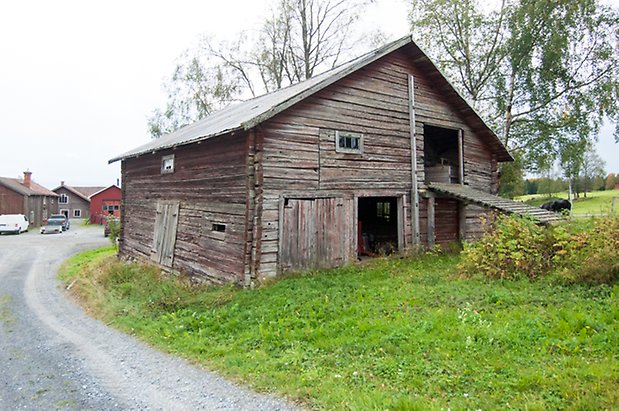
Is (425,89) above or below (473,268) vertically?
above

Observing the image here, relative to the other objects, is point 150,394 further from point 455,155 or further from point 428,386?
point 455,155

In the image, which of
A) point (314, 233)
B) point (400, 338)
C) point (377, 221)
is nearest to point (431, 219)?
point (377, 221)

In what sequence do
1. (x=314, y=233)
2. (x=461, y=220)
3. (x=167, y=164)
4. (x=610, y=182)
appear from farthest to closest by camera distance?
(x=610, y=182) → (x=461, y=220) → (x=167, y=164) → (x=314, y=233)

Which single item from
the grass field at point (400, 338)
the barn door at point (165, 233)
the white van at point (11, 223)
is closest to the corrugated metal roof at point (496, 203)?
the grass field at point (400, 338)

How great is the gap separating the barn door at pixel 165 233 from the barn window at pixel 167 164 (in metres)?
1.20

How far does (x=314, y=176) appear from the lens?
36.6 ft

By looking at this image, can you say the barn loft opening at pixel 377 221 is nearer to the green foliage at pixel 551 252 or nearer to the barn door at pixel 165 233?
the green foliage at pixel 551 252

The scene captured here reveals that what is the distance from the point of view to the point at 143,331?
25.8ft

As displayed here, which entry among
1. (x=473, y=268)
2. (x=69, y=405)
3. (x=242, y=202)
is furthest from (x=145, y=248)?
(x=473, y=268)

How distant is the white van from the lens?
1500 inches

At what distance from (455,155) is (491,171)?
175cm

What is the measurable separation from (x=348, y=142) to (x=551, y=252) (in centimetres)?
633

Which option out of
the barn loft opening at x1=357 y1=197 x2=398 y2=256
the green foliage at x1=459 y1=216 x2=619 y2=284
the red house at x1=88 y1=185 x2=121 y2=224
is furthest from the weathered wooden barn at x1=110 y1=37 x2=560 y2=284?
the red house at x1=88 y1=185 x2=121 y2=224

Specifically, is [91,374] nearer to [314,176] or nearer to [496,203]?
[314,176]
